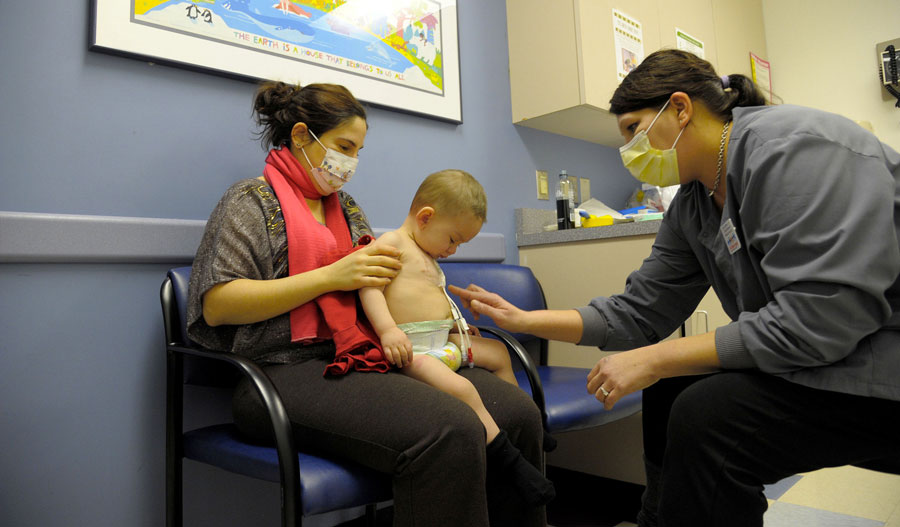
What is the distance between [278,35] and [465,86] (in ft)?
3.01

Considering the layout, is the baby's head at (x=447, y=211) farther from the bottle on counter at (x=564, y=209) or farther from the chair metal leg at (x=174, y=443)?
the bottle on counter at (x=564, y=209)

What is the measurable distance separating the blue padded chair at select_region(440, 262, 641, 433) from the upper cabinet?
865 millimetres

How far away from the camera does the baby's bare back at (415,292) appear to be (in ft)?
4.78

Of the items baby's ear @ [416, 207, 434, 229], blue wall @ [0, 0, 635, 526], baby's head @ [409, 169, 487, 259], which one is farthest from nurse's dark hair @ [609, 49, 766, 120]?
blue wall @ [0, 0, 635, 526]

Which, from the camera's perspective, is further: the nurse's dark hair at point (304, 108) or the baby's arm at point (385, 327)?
the nurse's dark hair at point (304, 108)

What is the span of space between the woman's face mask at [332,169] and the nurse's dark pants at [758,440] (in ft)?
3.37

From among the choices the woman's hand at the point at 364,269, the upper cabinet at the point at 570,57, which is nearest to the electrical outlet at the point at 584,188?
the upper cabinet at the point at 570,57

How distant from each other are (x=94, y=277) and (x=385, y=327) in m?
0.82

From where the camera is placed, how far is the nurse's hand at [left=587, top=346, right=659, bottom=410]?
42.6 inches

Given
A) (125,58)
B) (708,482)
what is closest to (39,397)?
(125,58)

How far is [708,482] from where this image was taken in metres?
0.98

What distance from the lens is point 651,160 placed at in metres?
1.32

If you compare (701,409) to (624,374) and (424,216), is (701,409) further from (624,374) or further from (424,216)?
(424,216)

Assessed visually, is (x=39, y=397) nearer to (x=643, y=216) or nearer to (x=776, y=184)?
(x=776, y=184)
